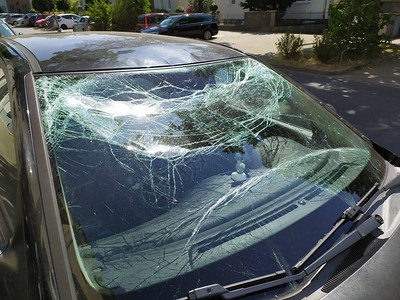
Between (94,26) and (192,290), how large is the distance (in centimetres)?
2072

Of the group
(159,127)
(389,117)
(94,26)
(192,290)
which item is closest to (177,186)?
(159,127)

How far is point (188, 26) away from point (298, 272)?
17.8 metres

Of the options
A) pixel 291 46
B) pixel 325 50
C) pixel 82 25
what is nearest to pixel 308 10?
pixel 82 25

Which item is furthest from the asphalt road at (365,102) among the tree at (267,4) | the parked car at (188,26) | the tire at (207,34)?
the tree at (267,4)

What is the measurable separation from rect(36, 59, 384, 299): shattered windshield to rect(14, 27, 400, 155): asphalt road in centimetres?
298

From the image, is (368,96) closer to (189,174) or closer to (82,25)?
(189,174)

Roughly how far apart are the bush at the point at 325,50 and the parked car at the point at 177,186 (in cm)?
783

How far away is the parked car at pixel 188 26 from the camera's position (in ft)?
52.9

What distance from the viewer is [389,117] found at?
16.6ft

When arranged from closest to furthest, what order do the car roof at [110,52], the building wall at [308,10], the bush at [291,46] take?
the car roof at [110,52], the bush at [291,46], the building wall at [308,10]

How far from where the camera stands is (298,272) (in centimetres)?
110

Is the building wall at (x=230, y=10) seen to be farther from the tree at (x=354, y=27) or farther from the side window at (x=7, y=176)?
the side window at (x=7, y=176)

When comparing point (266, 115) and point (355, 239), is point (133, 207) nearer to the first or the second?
point (355, 239)

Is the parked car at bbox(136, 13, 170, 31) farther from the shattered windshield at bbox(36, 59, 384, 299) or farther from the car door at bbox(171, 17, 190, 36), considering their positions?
the shattered windshield at bbox(36, 59, 384, 299)
